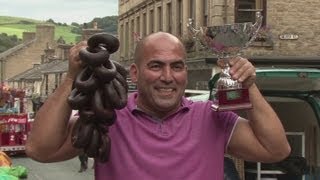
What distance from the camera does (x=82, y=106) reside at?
3420 millimetres

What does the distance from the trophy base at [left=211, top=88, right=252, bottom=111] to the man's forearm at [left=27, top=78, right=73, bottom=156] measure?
78 cm

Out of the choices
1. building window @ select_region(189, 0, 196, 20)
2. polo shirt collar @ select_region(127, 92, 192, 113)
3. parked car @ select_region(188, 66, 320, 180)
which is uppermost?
building window @ select_region(189, 0, 196, 20)

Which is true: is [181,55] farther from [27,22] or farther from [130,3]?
[27,22]

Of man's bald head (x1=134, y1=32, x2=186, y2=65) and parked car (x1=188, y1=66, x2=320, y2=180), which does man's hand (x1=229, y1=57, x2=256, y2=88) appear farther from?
parked car (x1=188, y1=66, x2=320, y2=180)

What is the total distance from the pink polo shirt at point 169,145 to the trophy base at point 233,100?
0.25 feet

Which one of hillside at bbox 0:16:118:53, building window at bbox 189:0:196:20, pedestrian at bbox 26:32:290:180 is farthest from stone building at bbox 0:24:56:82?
pedestrian at bbox 26:32:290:180

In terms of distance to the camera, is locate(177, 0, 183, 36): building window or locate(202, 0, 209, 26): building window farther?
locate(177, 0, 183, 36): building window

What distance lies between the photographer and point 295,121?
7.73m

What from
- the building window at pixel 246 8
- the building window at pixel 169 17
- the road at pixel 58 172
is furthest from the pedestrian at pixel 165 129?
the building window at pixel 169 17

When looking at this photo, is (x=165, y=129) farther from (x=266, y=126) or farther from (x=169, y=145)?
(x=266, y=126)

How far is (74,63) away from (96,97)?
0.23m

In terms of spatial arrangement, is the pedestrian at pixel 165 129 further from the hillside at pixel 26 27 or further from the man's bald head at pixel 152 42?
the hillside at pixel 26 27

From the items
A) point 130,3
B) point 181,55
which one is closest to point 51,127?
point 181,55

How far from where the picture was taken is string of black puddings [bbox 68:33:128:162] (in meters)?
3.39
